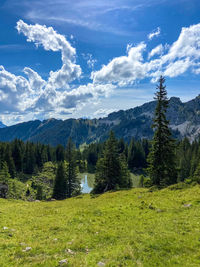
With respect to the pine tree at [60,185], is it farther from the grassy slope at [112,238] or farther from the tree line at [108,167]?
the grassy slope at [112,238]

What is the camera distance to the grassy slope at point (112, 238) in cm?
873

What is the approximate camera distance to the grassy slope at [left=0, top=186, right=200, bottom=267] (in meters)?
8.73

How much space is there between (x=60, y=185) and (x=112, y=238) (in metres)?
47.7

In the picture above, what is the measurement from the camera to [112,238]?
11547 millimetres

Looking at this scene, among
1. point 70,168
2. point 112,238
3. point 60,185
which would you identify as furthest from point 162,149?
point 60,185

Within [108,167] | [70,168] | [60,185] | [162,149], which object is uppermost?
[162,149]

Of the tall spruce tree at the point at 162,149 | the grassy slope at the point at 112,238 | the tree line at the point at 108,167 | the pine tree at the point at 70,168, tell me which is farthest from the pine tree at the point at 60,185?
the grassy slope at the point at 112,238

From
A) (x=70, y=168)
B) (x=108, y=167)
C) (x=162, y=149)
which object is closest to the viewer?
(x=162, y=149)

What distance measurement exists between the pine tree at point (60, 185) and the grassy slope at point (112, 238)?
39.8 meters

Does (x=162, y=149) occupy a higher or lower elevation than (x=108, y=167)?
higher

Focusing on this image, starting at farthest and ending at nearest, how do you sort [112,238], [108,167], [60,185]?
[60,185] < [108,167] < [112,238]

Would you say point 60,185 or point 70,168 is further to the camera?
point 70,168

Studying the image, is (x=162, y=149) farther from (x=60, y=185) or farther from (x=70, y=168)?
(x=60, y=185)

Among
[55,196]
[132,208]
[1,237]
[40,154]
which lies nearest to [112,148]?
[132,208]
